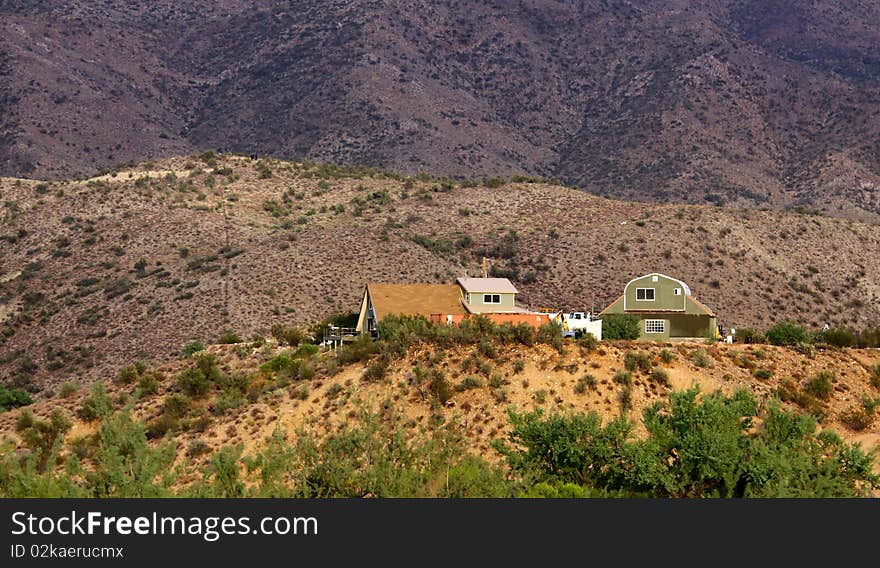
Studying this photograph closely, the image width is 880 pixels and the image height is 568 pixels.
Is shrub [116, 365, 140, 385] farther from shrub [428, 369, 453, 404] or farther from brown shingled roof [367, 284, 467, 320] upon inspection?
shrub [428, 369, 453, 404]

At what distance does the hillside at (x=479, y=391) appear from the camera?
3759 cm

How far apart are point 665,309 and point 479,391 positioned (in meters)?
15.6

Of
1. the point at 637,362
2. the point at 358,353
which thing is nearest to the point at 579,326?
the point at 637,362

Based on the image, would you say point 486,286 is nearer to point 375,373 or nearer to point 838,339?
point 375,373

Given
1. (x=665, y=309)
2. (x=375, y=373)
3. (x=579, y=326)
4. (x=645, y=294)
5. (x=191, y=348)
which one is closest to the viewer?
(x=375, y=373)

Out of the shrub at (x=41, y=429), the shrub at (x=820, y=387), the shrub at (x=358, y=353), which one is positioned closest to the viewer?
the shrub at (x=41, y=429)

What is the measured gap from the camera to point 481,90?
15950cm

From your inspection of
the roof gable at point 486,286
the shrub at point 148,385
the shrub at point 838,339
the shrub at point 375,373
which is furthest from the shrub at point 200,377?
the shrub at point 838,339

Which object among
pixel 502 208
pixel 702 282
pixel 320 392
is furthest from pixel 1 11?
pixel 320 392

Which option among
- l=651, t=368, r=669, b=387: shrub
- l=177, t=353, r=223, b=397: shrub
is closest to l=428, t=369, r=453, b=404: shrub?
l=651, t=368, r=669, b=387: shrub

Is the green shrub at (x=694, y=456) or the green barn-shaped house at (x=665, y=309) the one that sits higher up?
the green barn-shaped house at (x=665, y=309)

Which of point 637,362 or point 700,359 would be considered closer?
point 637,362

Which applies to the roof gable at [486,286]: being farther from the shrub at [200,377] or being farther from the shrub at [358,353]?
the shrub at [200,377]

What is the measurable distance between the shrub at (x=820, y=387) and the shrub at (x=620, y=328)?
317 inches
